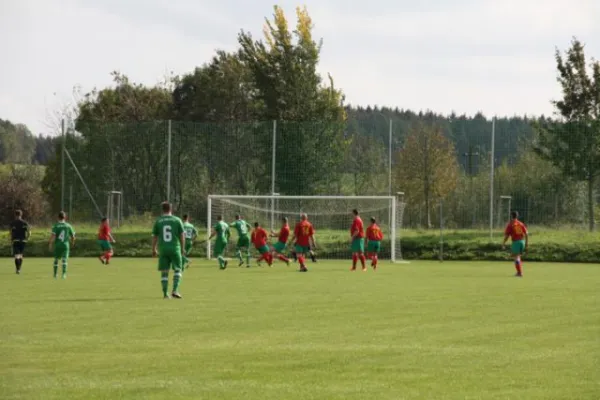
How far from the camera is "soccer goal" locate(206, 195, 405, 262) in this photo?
46.7 metres

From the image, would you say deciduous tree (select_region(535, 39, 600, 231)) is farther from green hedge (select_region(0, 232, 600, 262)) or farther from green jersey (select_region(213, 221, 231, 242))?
green jersey (select_region(213, 221, 231, 242))

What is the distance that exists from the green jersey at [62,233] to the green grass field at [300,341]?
4.10m

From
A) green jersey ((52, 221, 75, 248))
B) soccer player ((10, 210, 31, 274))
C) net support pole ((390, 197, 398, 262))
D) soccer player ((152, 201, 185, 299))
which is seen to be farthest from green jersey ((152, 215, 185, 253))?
→ net support pole ((390, 197, 398, 262))

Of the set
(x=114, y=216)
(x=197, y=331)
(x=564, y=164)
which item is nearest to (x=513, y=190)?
(x=564, y=164)

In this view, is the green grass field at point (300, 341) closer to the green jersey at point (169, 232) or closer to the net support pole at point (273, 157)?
the green jersey at point (169, 232)

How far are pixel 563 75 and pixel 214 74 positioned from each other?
26.2 m

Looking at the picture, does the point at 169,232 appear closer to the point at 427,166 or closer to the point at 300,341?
the point at 300,341

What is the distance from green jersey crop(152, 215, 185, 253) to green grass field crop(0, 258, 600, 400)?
3.48 feet

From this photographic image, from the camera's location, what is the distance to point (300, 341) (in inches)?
561

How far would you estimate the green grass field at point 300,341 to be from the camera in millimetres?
10555

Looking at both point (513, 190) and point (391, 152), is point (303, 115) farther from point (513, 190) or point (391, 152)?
point (513, 190)

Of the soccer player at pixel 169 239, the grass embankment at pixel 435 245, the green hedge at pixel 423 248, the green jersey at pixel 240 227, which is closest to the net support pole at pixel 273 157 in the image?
the grass embankment at pixel 435 245

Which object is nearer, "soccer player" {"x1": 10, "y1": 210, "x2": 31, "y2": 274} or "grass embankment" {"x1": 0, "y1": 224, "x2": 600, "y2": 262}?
"soccer player" {"x1": 10, "y1": 210, "x2": 31, "y2": 274}

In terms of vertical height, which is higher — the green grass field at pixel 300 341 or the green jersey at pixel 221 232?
the green jersey at pixel 221 232
